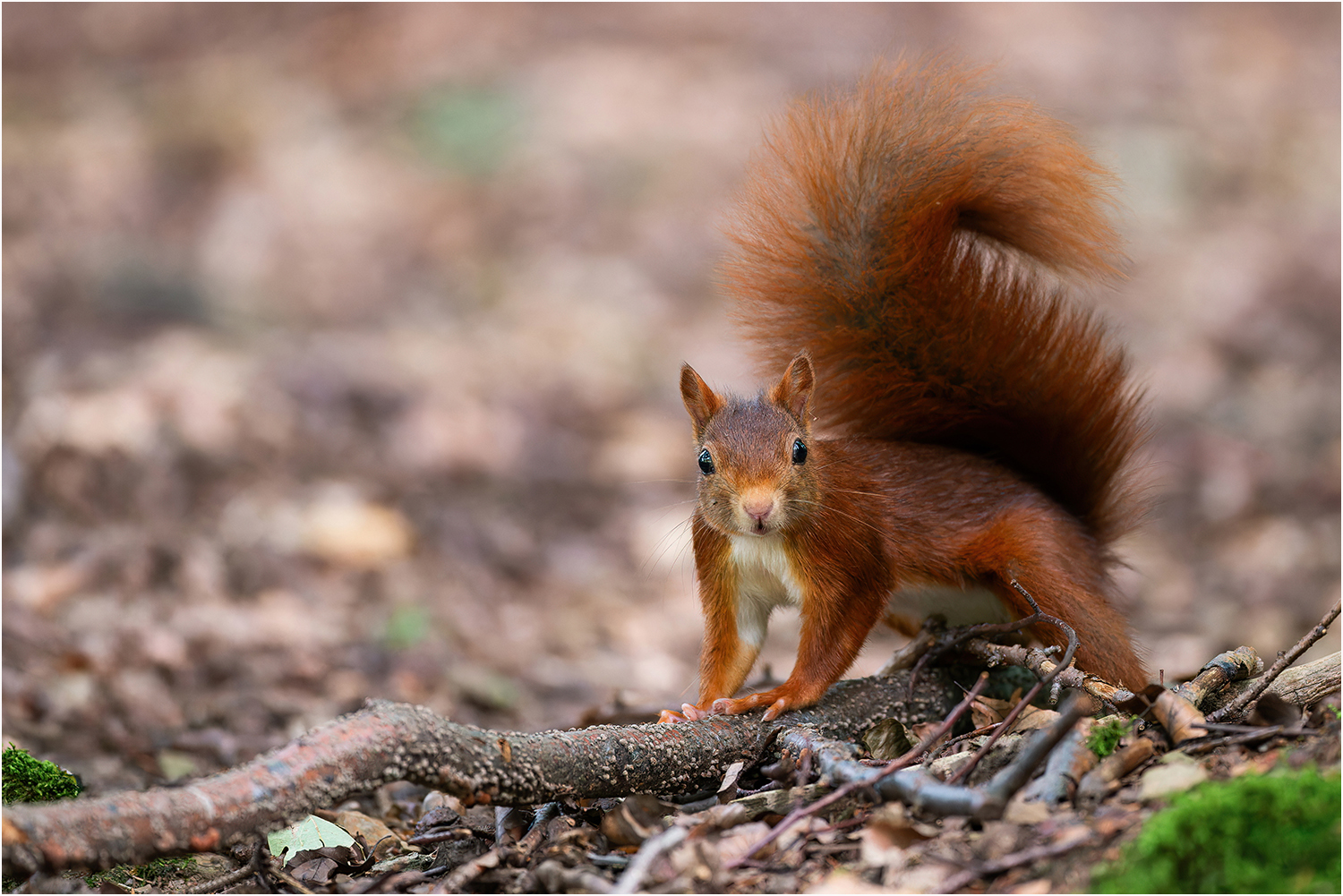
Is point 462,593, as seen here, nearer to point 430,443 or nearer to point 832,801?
point 430,443

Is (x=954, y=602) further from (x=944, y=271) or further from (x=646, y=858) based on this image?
(x=646, y=858)

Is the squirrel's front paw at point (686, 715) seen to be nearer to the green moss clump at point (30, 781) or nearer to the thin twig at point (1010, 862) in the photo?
the thin twig at point (1010, 862)

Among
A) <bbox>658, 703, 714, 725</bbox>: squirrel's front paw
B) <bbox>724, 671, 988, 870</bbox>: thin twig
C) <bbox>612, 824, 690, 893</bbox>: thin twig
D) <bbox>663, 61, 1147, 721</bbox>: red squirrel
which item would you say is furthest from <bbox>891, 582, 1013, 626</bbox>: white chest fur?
<bbox>612, 824, 690, 893</bbox>: thin twig

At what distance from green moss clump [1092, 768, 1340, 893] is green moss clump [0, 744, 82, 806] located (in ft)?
6.19

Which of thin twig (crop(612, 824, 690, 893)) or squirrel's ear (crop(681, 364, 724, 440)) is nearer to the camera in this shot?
thin twig (crop(612, 824, 690, 893))

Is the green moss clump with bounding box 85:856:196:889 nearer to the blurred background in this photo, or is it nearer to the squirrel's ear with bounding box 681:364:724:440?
the blurred background

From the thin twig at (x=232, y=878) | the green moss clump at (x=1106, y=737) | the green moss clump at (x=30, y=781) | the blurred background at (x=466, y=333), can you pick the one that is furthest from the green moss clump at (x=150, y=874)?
the green moss clump at (x=1106, y=737)

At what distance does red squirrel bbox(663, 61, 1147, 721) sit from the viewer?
2205 mm

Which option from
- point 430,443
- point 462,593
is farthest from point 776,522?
point 430,443

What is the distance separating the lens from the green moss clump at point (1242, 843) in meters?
1.28

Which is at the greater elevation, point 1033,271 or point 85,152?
point 85,152

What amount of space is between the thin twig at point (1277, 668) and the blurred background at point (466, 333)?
1.35 metres

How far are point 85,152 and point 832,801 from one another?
6.56 m

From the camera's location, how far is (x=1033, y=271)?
8.15 ft
